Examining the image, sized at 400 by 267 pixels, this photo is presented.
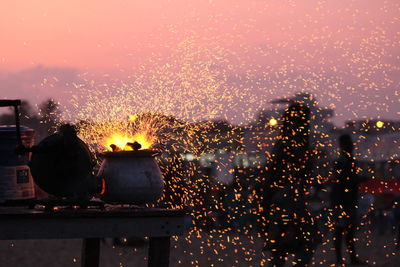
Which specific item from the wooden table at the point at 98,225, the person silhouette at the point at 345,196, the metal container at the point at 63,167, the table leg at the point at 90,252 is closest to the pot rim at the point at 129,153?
the metal container at the point at 63,167

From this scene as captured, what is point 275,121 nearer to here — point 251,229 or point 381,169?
point 381,169

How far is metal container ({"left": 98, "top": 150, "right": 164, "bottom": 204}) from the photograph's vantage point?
479 centimetres

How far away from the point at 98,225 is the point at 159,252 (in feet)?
1.16

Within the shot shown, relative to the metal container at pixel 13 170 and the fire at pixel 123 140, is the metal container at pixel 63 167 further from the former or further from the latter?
the fire at pixel 123 140

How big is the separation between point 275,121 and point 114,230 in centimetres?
2247

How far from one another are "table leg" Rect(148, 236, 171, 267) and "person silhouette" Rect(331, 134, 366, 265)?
7.61 meters

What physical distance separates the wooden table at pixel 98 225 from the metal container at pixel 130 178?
23 centimetres

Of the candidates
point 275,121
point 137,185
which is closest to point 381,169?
point 275,121

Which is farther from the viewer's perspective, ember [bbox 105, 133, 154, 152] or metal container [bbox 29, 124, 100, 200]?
ember [bbox 105, 133, 154, 152]

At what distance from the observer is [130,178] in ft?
15.7

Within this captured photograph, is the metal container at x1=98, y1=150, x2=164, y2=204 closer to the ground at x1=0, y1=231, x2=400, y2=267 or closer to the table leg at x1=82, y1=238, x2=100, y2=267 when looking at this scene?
the table leg at x1=82, y1=238, x2=100, y2=267

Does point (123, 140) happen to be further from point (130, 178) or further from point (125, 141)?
point (130, 178)

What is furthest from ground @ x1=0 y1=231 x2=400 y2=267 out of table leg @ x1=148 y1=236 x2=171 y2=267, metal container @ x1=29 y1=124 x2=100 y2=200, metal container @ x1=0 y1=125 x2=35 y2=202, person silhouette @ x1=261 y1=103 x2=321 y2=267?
table leg @ x1=148 y1=236 x2=171 y2=267

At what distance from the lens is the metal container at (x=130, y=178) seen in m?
4.79
